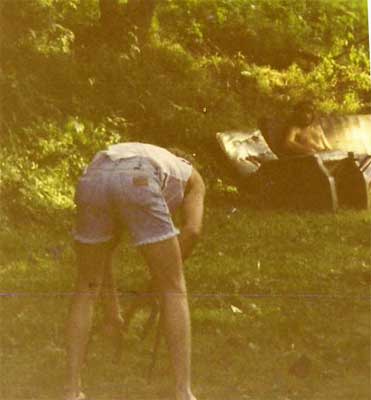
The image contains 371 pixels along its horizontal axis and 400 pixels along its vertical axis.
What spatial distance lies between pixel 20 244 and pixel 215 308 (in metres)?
0.88

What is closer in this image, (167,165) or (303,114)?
(167,165)

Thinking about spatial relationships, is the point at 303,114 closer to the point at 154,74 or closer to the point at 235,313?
the point at 154,74

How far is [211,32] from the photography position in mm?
4773

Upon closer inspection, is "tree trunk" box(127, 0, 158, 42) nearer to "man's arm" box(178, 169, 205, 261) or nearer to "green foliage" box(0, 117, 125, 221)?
"green foliage" box(0, 117, 125, 221)

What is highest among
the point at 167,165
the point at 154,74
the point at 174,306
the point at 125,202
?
the point at 154,74

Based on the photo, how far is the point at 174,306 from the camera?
4449mm

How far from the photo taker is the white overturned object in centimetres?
463

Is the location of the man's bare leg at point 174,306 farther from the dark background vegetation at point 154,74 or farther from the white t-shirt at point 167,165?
the dark background vegetation at point 154,74

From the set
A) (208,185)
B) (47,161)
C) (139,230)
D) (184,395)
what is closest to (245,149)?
(208,185)

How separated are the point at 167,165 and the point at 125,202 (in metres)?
0.24

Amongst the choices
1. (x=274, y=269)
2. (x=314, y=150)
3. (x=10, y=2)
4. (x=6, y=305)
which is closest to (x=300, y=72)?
(x=314, y=150)

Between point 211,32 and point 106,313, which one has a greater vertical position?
point 211,32

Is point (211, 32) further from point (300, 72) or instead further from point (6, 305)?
point (6, 305)

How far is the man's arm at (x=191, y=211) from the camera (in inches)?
174
